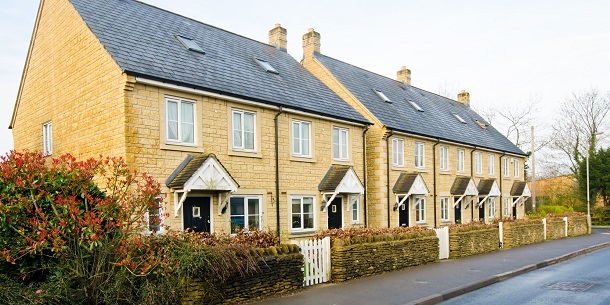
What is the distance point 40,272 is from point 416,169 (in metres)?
18.7

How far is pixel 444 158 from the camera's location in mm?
27125

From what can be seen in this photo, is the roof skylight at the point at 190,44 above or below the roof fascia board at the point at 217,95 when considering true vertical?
above

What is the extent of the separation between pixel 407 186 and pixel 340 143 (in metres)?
4.64

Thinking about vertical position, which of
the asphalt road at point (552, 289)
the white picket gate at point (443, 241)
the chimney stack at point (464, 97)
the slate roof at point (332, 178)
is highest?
the chimney stack at point (464, 97)

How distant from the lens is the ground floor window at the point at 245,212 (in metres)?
15.4

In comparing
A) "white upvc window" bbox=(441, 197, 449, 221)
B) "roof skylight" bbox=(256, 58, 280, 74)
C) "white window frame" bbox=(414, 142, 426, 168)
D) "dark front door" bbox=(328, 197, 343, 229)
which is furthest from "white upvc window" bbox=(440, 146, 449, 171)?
"roof skylight" bbox=(256, 58, 280, 74)

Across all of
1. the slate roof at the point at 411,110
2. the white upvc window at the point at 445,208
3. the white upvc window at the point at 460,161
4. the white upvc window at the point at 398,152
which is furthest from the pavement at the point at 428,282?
the white upvc window at the point at 460,161

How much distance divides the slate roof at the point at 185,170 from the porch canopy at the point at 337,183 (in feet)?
17.3

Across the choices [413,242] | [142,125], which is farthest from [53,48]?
[413,242]

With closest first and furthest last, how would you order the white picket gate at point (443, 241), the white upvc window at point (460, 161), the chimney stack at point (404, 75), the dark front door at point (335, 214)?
1. the white picket gate at point (443, 241)
2. the dark front door at point (335, 214)
3. the white upvc window at point (460, 161)
4. the chimney stack at point (404, 75)

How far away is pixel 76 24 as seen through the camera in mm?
15133

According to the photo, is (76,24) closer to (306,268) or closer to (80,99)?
(80,99)

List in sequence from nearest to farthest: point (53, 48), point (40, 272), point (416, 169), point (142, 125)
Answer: point (40, 272) < point (142, 125) < point (53, 48) < point (416, 169)

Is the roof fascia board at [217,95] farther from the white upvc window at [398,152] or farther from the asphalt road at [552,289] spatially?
the asphalt road at [552,289]
